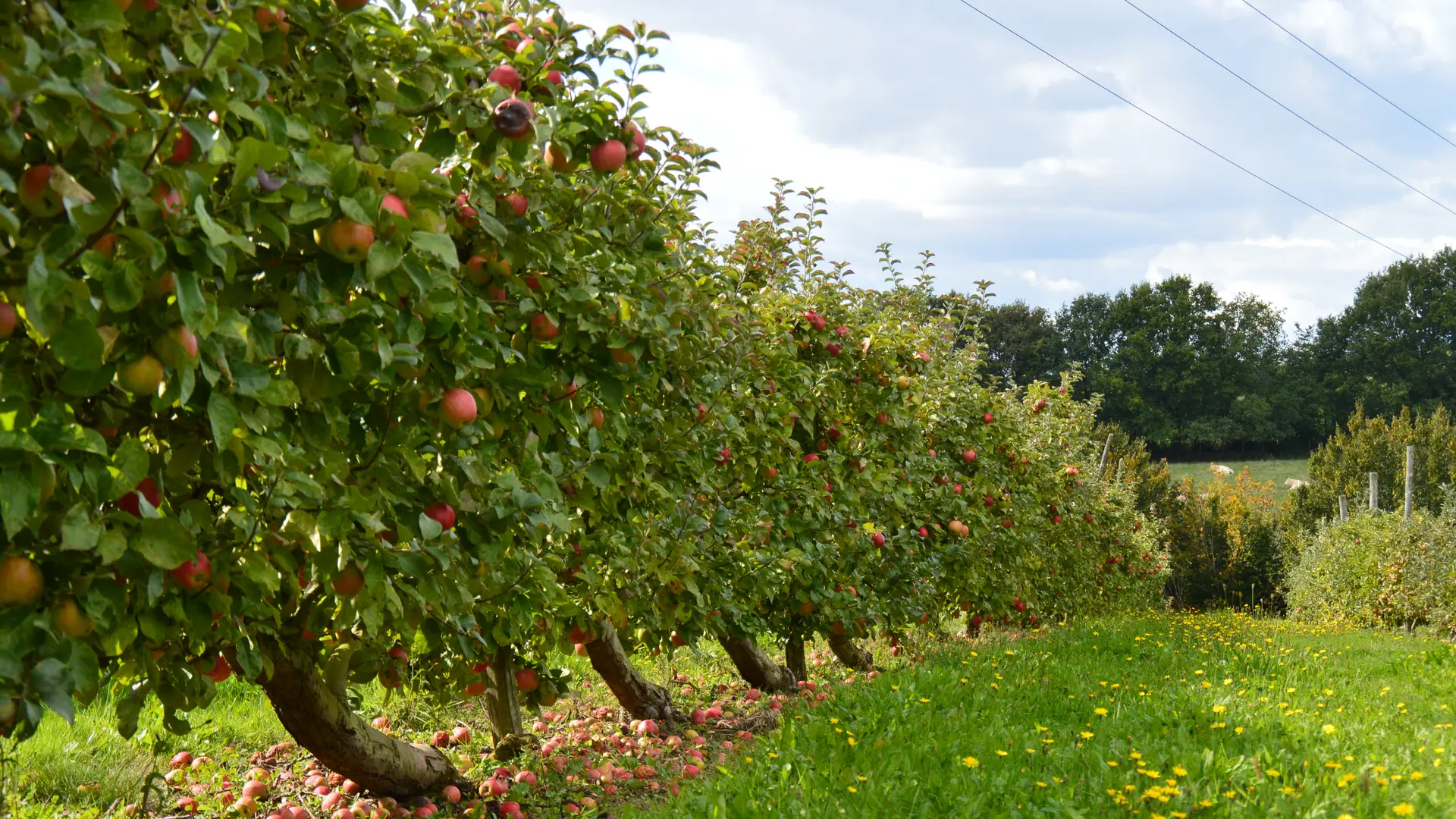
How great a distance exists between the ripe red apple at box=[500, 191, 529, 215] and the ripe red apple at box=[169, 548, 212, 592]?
1.24m

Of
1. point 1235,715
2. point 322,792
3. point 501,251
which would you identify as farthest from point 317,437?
point 1235,715

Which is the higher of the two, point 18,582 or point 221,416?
point 221,416

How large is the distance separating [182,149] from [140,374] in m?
0.40

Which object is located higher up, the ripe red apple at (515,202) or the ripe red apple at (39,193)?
the ripe red apple at (515,202)

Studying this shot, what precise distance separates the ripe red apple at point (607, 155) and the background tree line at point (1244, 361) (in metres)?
48.4

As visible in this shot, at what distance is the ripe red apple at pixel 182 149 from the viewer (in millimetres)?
1754

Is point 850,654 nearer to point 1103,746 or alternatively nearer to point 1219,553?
point 1103,746

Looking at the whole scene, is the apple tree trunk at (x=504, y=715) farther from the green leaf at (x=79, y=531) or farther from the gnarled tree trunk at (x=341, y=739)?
the green leaf at (x=79, y=531)

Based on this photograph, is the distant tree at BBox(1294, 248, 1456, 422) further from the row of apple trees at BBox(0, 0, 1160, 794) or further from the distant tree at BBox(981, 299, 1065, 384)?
the row of apple trees at BBox(0, 0, 1160, 794)

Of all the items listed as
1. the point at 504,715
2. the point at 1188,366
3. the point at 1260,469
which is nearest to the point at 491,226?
the point at 504,715

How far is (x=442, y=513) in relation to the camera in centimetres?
253

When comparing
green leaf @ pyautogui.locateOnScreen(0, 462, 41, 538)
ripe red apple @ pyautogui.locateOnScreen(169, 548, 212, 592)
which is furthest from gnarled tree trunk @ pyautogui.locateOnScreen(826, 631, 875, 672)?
green leaf @ pyautogui.locateOnScreen(0, 462, 41, 538)

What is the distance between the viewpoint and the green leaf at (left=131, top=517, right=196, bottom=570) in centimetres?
177

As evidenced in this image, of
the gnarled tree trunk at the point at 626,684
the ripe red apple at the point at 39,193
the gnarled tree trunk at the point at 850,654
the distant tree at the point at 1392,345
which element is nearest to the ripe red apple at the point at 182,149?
the ripe red apple at the point at 39,193
